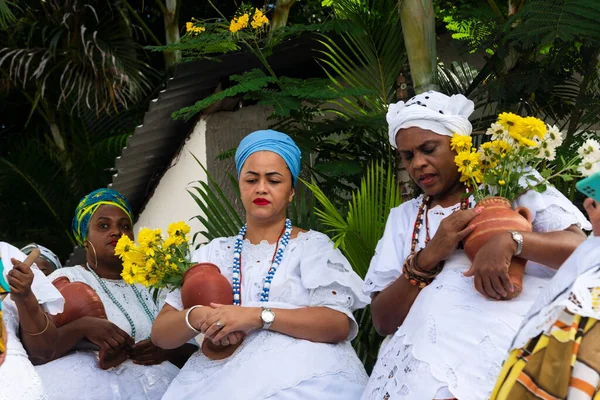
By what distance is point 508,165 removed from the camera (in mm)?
3439

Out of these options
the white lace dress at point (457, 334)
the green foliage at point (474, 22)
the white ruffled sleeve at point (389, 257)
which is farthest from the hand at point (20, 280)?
the green foliage at point (474, 22)

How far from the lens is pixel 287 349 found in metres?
3.80

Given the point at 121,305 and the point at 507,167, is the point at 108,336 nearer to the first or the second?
the point at 121,305

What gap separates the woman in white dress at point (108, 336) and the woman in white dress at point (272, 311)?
2.12 feet

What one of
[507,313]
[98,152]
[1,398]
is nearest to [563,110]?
[507,313]

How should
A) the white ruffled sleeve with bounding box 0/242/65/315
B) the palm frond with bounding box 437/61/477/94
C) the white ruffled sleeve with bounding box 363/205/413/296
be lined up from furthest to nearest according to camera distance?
1. the palm frond with bounding box 437/61/477/94
2. the white ruffled sleeve with bounding box 0/242/65/315
3. the white ruffled sleeve with bounding box 363/205/413/296

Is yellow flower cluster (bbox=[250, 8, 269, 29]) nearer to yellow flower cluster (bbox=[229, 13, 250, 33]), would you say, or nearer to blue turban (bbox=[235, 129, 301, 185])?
yellow flower cluster (bbox=[229, 13, 250, 33])

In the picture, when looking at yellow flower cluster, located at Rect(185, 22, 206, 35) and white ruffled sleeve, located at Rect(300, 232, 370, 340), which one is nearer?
white ruffled sleeve, located at Rect(300, 232, 370, 340)

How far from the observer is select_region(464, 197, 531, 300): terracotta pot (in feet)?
10.4

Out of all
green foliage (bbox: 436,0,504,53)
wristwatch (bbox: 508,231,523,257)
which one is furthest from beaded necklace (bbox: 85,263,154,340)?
green foliage (bbox: 436,0,504,53)

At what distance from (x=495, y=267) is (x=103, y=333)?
7.09ft

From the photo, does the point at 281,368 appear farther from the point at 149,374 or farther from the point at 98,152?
the point at 98,152

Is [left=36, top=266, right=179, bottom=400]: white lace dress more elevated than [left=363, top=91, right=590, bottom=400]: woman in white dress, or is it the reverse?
[left=363, top=91, right=590, bottom=400]: woman in white dress

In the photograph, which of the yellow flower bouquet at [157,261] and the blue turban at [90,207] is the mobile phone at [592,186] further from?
the blue turban at [90,207]
